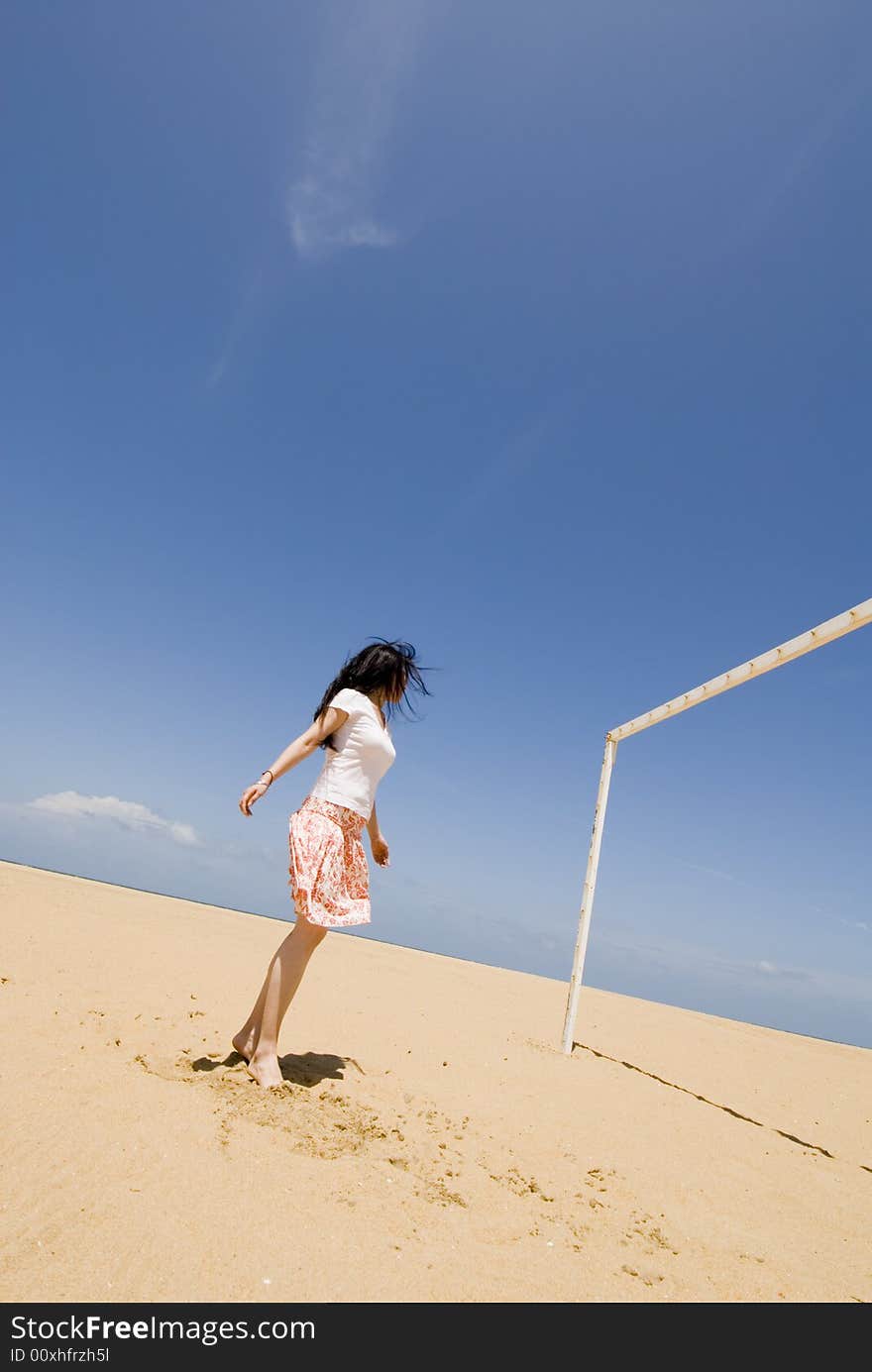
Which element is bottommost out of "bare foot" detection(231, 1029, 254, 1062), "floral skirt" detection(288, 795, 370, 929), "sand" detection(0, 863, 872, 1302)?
"sand" detection(0, 863, 872, 1302)

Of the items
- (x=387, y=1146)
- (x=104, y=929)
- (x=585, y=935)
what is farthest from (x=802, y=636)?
(x=104, y=929)

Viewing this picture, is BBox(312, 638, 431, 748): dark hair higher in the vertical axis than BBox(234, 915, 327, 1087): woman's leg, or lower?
higher

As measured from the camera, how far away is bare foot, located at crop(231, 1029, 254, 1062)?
317 cm

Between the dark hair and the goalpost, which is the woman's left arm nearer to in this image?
the dark hair

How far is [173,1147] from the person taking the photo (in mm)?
2209

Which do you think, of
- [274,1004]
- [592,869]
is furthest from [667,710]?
[274,1004]

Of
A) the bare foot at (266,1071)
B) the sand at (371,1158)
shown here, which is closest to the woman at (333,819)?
the bare foot at (266,1071)

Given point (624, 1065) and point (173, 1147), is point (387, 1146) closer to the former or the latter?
point (173, 1147)

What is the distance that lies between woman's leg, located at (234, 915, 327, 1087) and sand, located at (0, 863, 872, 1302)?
0.10m

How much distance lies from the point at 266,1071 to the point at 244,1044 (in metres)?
0.31

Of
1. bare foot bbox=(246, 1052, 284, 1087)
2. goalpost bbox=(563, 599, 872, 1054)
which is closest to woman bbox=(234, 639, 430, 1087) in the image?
bare foot bbox=(246, 1052, 284, 1087)

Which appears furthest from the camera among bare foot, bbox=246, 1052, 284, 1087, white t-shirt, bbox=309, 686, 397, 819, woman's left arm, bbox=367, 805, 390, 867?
woman's left arm, bbox=367, 805, 390, 867

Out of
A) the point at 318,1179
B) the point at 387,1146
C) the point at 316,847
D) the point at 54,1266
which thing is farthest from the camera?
the point at 316,847
